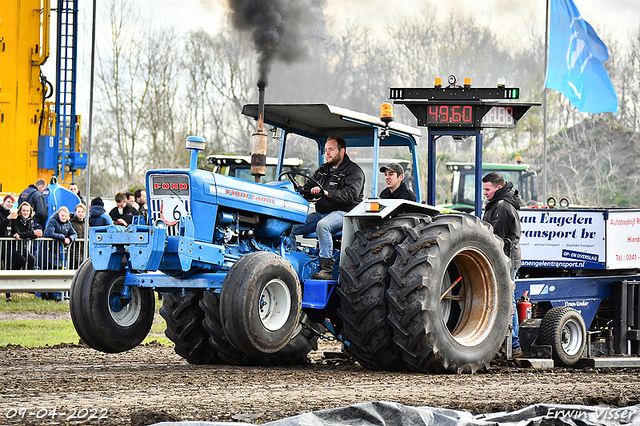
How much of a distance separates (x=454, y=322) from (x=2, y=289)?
7.06 meters

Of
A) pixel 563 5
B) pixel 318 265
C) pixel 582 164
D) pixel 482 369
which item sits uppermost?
pixel 563 5

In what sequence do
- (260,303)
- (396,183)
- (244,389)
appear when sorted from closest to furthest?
(244,389) → (260,303) → (396,183)

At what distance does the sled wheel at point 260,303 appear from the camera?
672 cm

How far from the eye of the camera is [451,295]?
8242 millimetres

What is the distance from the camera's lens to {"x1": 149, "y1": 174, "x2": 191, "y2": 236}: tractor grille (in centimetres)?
726

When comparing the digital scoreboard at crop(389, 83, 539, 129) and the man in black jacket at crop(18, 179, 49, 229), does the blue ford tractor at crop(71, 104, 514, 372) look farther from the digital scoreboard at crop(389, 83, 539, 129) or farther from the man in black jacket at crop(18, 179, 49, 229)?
the man in black jacket at crop(18, 179, 49, 229)

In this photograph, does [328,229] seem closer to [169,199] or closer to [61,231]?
[169,199]

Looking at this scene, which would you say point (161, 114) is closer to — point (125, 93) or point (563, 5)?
point (125, 93)

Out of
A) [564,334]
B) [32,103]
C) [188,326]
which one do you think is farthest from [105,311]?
[32,103]

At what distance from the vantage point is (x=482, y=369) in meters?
7.94

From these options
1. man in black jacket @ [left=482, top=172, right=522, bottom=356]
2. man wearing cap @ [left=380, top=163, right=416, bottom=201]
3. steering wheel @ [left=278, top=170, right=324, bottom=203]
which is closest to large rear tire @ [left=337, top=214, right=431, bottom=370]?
steering wheel @ [left=278, top=170, right=324, bottom=203]

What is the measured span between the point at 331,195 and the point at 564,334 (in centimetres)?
320

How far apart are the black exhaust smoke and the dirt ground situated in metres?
3.78

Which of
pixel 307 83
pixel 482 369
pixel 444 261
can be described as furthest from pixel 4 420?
pixel 307 83
